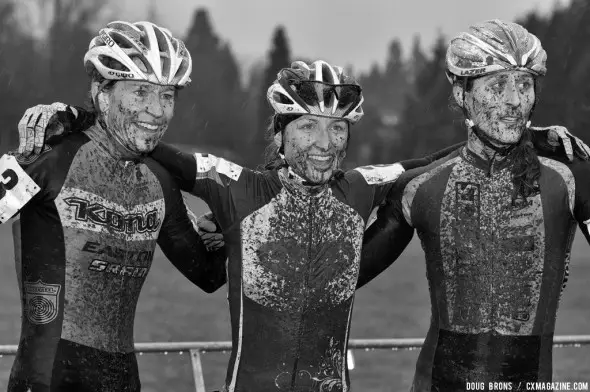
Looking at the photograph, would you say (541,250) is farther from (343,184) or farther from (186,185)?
(186,185)

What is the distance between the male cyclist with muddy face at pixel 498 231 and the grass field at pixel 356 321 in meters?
13.2

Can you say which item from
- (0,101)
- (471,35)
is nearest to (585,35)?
(0,101)

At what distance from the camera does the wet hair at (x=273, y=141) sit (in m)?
7.64

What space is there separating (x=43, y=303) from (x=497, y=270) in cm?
309

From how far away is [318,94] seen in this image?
7.54 meters

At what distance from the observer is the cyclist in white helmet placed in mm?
7379

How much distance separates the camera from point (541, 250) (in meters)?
7.55

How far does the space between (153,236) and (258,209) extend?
749 millimetres

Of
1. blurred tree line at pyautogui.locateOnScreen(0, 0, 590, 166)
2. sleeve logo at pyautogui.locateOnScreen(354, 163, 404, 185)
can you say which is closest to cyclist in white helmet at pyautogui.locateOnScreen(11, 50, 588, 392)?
sleeve logo at pyautogui.locateOnScreen(354, 163, 404, 185)

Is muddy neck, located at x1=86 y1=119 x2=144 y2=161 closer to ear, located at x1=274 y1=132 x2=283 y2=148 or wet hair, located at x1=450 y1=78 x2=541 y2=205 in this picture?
ear, located at x1=274 y1=132 x2=283 y2=148

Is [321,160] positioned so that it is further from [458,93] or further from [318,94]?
[458,93]

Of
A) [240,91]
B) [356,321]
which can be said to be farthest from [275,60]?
[356,321]

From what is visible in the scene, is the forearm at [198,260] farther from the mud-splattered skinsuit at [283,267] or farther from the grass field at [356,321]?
the grass field at [356,321]

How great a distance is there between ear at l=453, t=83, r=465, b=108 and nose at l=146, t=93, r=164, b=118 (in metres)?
2.20
